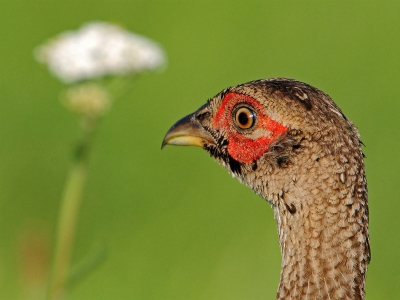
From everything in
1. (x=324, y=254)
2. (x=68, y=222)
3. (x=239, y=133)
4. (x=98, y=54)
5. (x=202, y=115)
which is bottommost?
(x=324, y=254)

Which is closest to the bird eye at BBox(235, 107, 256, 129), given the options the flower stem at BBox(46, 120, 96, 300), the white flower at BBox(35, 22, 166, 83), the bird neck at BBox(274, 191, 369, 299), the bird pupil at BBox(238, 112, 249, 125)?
the bird pupil at BBox(238, 112, 249, 125)

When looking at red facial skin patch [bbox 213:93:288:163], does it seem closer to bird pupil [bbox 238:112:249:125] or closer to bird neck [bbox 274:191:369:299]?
bird pupil [bbox 238:112:249:125]

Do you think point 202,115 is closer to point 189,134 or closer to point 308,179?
point 189,134

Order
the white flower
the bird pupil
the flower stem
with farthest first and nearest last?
the white flower
the flower stem
the bird pupil

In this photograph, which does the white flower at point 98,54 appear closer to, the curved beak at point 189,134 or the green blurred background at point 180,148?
the curved beak at point 189,134

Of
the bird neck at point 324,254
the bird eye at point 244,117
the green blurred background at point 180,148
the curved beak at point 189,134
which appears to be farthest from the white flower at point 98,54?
the bird neck at point 324,254

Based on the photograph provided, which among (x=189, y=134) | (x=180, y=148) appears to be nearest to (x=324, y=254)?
(x=189, y=134)

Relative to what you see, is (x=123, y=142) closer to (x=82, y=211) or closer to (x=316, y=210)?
(x=82, y=211)

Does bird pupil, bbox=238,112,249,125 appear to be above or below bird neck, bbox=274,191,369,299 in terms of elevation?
above
